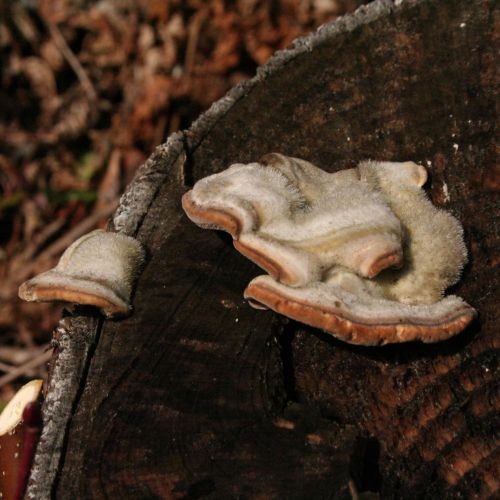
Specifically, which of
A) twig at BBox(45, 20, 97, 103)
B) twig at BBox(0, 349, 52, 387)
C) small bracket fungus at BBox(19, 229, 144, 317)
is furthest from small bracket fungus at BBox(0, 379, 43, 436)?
twig at BBox(45, 20, 97, 103)

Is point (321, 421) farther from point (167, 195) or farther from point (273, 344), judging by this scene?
point (167, 195)

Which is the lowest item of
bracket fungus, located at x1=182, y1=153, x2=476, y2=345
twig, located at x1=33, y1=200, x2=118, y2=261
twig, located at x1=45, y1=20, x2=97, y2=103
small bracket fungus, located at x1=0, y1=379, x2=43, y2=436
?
small bracket fungus, located at x1=0, y1=379, x2=43, y2=436

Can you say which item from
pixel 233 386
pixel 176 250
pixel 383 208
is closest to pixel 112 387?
pixel 233 386

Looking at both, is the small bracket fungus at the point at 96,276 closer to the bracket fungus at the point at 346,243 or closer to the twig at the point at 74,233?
the bracket fungus at the point at 346,243

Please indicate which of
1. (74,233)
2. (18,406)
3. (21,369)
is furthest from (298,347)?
(74,233)

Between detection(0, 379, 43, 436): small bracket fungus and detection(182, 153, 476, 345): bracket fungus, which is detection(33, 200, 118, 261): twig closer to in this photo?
detection(0, 379, 43, 436): small bracket fungus

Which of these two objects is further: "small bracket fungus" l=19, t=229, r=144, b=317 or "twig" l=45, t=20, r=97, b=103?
"twig" l=45, t=20, r=97, b=103

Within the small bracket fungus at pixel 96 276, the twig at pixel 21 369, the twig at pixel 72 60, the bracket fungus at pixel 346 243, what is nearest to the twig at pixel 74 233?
the twig at pixel 21 369

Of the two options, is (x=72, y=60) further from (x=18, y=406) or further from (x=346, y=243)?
(x=346, y=243)
